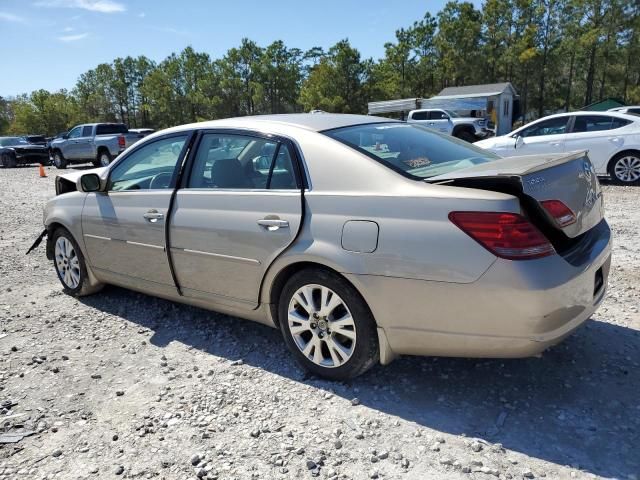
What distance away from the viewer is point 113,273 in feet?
14.2

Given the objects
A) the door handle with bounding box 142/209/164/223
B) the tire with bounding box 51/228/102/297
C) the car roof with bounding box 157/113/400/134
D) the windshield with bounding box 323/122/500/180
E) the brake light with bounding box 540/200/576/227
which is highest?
the car roof with bounding box 157/113/400/134

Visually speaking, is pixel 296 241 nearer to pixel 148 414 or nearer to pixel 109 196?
pixel 148 414

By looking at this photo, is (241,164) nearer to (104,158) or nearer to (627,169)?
(627,169)

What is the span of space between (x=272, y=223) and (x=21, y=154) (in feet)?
82.7

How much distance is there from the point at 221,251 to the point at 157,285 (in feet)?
2.89

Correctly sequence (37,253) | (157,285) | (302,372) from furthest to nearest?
(37,253), (157,285), (302,372)

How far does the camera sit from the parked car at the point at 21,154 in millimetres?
23828

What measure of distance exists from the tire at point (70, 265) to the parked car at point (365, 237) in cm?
78

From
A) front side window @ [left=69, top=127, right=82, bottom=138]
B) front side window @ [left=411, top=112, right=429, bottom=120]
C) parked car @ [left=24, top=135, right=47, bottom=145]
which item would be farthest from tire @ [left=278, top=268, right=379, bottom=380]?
parked car @ [left=24, top=135, right=47, bottom=145]

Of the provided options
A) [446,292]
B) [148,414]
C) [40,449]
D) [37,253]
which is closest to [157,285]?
A: [148,414]

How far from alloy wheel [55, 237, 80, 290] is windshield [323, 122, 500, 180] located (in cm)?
294

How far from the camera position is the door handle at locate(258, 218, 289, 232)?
10.0 ft

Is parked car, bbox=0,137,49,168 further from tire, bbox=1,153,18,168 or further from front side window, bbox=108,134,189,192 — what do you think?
front side window, bbox=108,134,189,192

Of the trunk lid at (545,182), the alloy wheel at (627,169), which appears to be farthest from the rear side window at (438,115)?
the trunk lid at (545,182)
